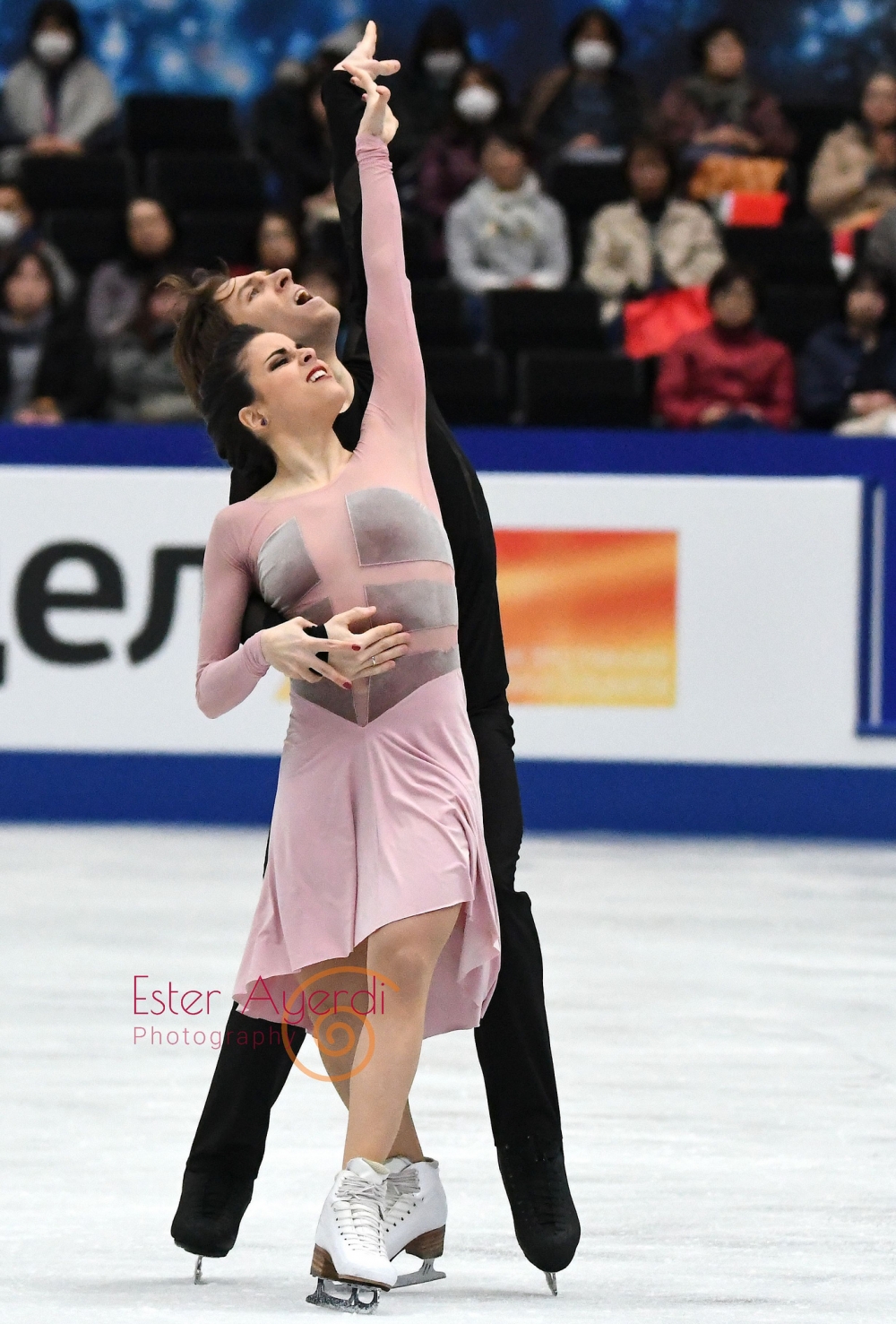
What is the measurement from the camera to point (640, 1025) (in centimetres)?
462

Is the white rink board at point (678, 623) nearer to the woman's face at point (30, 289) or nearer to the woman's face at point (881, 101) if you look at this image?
the woman's face at point (30, 289)

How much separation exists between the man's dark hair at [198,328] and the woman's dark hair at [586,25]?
24.4 ft

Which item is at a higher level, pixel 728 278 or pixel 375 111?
pixel 375 111

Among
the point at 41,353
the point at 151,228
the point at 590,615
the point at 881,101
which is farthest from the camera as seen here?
the point at 881,101

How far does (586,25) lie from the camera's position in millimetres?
10016

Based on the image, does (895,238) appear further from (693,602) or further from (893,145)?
(693,602)

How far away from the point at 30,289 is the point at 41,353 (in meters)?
0.35

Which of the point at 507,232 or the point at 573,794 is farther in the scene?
the point at 507,232

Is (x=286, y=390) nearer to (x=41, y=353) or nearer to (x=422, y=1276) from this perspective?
(x=422, y=1276)

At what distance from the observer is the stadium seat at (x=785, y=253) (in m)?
9.41

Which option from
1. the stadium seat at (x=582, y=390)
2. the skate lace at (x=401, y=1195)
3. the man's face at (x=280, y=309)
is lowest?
the skate lace at (x=401, y=1195)

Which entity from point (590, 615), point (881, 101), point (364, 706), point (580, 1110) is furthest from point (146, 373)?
point (364, 706)

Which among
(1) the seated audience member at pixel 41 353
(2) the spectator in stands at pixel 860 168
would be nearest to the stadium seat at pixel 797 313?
(2) the spectator in stands at pixel 860 168

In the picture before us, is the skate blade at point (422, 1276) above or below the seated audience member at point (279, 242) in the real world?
below
